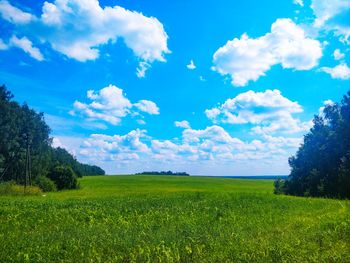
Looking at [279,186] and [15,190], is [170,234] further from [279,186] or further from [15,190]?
[279,186]

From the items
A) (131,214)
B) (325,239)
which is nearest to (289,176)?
(131,214)

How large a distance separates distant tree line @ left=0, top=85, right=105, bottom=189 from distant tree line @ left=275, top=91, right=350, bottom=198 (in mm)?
42148

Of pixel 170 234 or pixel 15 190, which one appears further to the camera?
pixel 15 190

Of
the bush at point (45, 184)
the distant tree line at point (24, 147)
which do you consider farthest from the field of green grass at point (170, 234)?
the distant tree line at point (24, 147)

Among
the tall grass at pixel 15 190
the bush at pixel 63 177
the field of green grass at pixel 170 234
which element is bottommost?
the field of green grass at pixel 170 234

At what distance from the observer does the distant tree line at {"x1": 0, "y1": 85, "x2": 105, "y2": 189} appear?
7444cm

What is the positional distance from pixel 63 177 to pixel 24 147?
408 inches

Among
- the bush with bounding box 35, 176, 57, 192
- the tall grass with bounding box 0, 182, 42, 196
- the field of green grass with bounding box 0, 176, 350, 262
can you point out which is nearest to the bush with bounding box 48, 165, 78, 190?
the bush with bounding box 35, 176, 57, 192

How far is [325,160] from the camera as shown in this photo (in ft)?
205

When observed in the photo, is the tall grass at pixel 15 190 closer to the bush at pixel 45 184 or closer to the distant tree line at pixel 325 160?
the bush at pixel 45 184

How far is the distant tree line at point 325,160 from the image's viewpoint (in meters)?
56.9

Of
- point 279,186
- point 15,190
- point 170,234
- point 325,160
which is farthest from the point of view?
point 279,186

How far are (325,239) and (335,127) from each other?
51.5 m

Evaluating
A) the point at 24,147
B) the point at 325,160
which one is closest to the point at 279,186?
the point at 325,160
